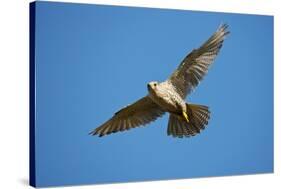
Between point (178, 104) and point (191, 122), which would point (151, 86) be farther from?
point (191, 122)

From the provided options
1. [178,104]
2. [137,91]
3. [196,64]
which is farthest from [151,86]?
[137,91]

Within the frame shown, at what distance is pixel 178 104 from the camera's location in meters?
6.80

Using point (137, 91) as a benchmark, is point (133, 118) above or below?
below

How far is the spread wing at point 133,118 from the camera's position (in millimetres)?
6906

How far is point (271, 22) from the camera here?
812cm

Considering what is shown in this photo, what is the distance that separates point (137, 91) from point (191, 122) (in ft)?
2.24

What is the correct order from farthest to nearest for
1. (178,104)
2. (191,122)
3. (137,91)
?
(137,91) < (191,122) < (178,104)

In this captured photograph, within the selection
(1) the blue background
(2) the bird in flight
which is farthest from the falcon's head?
(1) the blue background

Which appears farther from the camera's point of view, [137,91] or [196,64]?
[137,91]

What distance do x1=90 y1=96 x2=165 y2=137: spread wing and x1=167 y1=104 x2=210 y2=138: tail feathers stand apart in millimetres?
183

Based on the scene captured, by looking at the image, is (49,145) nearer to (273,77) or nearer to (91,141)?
(91,141)

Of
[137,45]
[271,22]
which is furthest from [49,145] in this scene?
[271,22]

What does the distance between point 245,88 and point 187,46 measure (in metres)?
0.92

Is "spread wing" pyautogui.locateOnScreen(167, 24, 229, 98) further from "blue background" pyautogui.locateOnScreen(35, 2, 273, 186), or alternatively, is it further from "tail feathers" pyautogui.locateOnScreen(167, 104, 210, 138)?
"blue background" pyautogui.locateOnScreen(35, 2, 273, 186)
